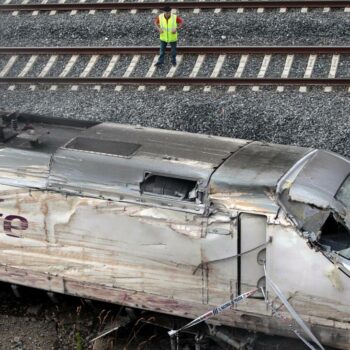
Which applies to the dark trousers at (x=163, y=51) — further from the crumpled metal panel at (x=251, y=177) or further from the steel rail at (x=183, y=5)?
the crumpled metal panel at (x=251, y=177)

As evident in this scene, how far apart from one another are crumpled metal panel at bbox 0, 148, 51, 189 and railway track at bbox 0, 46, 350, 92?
196 inches

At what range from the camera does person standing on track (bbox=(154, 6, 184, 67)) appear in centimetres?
1243

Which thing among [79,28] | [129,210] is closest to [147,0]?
[79,28]

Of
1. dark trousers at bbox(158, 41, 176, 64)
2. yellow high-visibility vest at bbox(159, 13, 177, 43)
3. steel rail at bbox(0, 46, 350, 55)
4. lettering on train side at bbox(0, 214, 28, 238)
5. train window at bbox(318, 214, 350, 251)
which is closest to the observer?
train window at bbox(318, 214, 350, 251)

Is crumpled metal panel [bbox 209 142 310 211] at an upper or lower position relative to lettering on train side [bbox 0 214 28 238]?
upper

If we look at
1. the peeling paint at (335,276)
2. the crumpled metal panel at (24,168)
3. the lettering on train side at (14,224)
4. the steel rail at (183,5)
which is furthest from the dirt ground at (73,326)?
the steel rail at (183,5)

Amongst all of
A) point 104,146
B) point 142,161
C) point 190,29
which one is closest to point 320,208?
point 142,161

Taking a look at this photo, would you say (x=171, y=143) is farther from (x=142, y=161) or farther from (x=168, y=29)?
(x=168, y=29)

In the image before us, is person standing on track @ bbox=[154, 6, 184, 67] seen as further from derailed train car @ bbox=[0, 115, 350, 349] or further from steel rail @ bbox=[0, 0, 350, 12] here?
derailed train car @ bbox=[0, 115, 350, 349]

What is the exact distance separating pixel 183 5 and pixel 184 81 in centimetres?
258

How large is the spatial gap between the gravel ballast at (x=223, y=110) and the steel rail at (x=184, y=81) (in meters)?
0.17

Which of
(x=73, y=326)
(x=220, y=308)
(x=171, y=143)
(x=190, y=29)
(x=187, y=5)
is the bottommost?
(x=73, y=326)

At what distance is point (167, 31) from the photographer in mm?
12430

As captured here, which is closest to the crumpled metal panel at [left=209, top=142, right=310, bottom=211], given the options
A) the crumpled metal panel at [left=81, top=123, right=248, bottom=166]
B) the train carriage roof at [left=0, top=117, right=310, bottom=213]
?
the train carriage roof at [left=0, top=117, right=310, bottom=213]
